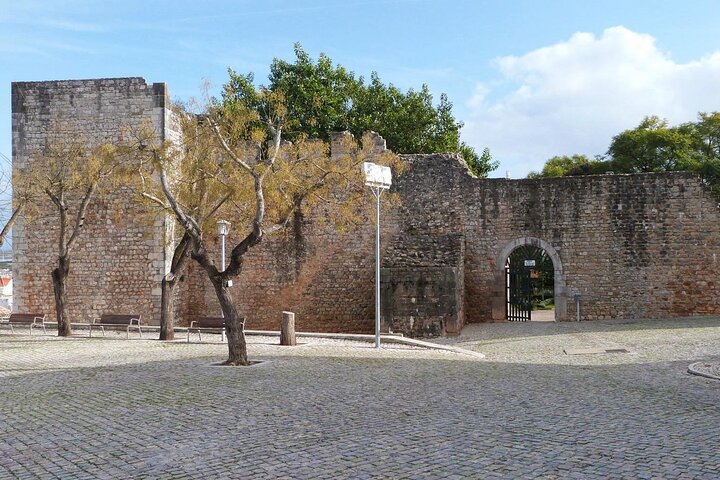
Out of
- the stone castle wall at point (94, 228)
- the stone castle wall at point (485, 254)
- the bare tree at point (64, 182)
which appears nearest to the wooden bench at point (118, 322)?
the bare tree at point (64, 182)

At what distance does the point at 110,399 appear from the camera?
337 inches

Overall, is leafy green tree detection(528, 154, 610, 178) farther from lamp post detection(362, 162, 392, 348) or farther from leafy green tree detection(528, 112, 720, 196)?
lamp post detection(362, 162, 392, 348)

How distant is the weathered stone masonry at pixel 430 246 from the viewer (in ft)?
63.7

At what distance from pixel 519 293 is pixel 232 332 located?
37.2 ft

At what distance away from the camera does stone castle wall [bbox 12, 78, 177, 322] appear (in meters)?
20.4

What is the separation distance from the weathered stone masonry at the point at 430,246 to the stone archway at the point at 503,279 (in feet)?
0.09

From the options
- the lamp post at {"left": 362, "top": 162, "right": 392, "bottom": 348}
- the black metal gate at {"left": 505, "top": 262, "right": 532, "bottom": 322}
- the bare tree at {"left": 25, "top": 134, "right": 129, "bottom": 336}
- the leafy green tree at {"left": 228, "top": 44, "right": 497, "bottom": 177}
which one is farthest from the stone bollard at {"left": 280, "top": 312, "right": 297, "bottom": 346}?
the leafy green tree at {"left": 228, "top": 44, "right": 497, "bottom": 177}

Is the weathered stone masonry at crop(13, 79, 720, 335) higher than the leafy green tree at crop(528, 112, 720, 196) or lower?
lower

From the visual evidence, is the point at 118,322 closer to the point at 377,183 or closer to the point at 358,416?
the point at 377,183

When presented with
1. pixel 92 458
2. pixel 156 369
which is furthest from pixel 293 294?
pixel 92 458

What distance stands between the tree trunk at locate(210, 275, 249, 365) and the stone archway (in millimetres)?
10173

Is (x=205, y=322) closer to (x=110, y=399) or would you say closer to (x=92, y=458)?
(x=110, y=399)

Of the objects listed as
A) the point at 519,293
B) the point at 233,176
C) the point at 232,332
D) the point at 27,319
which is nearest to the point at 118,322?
the point at 27,319

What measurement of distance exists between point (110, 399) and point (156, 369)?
8.59 feet
